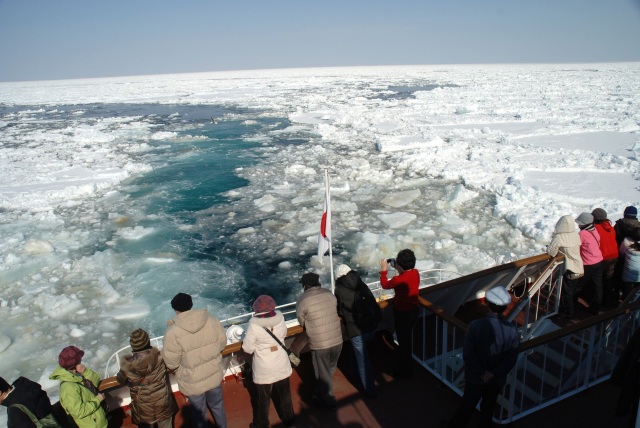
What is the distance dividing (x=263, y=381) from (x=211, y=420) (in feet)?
2.44

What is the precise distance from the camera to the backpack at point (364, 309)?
318 centimetres

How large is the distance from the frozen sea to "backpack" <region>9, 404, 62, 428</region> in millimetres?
2891

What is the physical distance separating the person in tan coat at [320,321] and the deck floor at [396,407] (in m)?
0.37

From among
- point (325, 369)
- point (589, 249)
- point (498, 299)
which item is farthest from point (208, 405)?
point (589, 249)

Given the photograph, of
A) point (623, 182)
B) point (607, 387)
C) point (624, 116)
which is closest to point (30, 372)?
point (607, 387)

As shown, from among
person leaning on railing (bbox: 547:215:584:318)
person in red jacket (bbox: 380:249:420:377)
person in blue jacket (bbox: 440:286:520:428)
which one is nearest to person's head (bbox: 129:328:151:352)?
person in red jacket (bbox: 380:249:420:377)

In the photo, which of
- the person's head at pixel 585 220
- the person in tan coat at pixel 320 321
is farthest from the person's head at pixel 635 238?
the person in tan coat at pixel 320 321

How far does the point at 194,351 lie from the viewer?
2.74 metres

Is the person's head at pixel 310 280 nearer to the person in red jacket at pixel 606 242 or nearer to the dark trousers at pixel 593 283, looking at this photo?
the dark trousers at pixel 593 283

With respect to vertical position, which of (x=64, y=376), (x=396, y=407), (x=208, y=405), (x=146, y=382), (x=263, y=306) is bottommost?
(x=396, y=407)

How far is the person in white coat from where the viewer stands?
113 inches

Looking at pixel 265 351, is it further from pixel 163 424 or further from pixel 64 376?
pixel 64 376

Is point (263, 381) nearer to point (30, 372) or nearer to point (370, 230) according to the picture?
point (30, 372)

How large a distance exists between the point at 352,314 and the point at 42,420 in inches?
79.2
